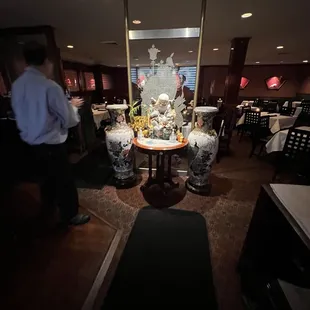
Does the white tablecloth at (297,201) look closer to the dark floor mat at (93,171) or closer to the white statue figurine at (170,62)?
the white statue figurine at (170,62)

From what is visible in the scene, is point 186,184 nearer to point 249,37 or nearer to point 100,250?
point 100,250

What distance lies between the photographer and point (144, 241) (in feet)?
5.29

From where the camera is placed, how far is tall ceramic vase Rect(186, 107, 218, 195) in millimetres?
2064

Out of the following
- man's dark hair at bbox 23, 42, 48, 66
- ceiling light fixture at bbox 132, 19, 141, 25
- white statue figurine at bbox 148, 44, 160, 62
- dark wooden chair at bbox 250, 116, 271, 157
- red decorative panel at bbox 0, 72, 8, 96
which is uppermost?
ceiling light fixture at bbox 132, 19, 141, 25

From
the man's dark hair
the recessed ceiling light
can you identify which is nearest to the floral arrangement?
the man's dark hair

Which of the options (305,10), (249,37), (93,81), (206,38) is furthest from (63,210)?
(93,81)

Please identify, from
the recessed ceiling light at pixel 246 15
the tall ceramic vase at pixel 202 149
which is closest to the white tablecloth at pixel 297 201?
the tall ceramic vase at pixel 202 149

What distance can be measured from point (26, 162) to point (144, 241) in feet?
3.99

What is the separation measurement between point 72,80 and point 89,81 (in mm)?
1384

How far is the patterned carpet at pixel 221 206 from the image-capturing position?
4.40ft

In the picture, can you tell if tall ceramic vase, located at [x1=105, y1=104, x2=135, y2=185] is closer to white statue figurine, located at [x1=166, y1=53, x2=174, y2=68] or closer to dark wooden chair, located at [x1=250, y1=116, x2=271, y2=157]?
white statue figurine, located at [x1=166, y1=53, x2=174, y2=68]

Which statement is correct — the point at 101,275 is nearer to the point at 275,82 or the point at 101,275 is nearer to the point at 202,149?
the point at 202,149

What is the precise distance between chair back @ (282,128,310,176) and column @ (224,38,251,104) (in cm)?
231

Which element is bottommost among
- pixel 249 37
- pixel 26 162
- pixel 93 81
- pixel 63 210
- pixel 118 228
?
pixel 118 228
